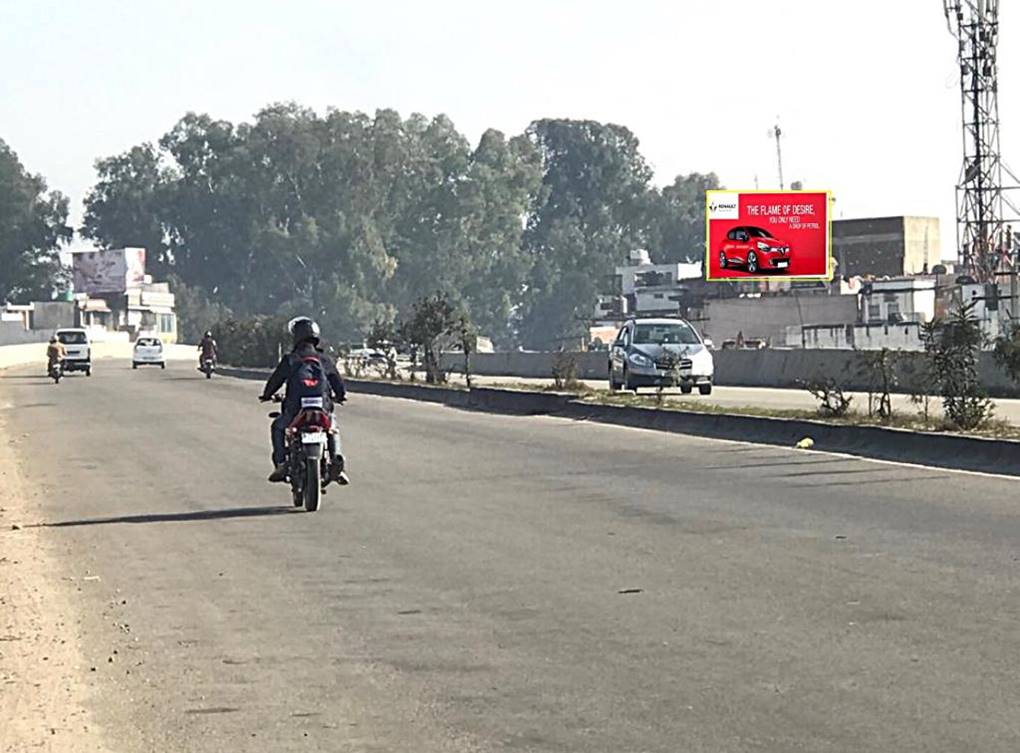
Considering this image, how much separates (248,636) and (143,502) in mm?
8961

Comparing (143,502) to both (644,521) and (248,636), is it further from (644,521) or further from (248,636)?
(248,636)

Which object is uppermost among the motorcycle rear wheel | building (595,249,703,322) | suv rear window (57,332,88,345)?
building (595,249,703,322)

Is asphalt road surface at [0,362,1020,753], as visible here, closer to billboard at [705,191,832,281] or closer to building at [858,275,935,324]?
billboard at [705,191,832,281]

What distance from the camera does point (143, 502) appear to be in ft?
62.4

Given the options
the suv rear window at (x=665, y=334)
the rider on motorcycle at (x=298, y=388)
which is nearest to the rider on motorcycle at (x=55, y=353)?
the suv rear window at (x=665, y=334)

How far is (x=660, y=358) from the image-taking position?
41.1 m

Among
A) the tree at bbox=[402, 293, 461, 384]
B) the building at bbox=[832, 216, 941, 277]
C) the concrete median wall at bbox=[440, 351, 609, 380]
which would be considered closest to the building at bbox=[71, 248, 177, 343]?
the building at bbox=[832, 216, 941, 277]

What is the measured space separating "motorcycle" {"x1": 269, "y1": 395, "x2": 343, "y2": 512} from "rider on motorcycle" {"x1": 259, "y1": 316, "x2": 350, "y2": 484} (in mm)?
61

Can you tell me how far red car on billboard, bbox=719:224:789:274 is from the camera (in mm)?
68438

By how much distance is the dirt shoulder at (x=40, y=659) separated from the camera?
796cm

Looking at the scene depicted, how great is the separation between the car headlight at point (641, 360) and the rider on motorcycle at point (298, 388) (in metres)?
23.8

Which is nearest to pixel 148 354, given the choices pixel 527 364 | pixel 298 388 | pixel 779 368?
pixel 527 364

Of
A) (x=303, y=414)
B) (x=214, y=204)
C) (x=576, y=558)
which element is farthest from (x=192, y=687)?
(x=214, y=204)

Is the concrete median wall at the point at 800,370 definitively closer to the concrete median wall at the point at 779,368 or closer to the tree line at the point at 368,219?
the concrete median wall at the point at 779,368
